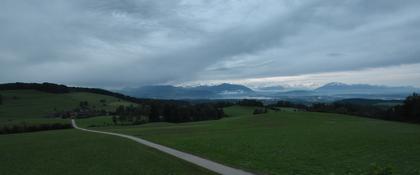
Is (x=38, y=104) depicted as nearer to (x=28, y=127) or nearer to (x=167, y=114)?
(x=167, y=114)

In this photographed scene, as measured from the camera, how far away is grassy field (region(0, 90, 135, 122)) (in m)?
147

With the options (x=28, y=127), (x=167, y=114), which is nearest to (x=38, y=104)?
(x=167, y=114)

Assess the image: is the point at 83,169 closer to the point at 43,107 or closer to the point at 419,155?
the point at 419,155

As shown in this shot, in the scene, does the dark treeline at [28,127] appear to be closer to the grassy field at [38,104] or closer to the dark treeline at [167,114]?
the dark treeline at [167,114]

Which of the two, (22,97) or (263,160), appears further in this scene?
(22,97)

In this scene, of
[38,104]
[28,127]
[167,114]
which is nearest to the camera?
[28,127]

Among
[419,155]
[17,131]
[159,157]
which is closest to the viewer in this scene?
[419,155]

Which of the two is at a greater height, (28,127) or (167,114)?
(167,114)

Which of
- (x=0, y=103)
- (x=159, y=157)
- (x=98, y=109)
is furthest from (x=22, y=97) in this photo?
(x=159, y=157)

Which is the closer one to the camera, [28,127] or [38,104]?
[28,127]

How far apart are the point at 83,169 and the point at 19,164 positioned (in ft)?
25.8

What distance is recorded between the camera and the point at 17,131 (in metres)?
91.6

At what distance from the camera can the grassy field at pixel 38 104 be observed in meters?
147

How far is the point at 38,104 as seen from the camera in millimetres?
171125
